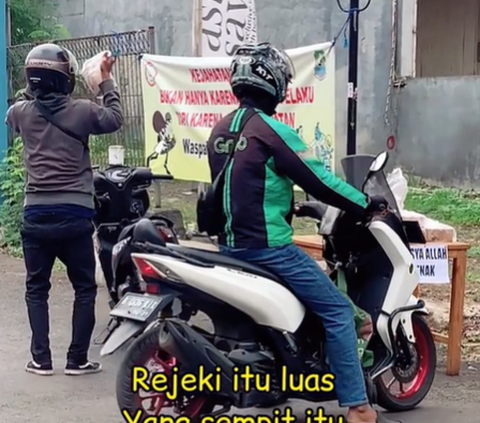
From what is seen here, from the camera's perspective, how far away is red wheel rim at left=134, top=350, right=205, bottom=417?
4477 mm

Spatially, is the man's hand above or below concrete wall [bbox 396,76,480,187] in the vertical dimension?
above

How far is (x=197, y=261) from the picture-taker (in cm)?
441

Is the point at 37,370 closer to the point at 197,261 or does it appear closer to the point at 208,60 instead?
the point at 197,261

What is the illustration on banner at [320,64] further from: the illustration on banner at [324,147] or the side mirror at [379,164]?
the side mirror at [379,164]

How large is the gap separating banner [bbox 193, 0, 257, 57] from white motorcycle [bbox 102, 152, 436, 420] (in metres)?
3.98

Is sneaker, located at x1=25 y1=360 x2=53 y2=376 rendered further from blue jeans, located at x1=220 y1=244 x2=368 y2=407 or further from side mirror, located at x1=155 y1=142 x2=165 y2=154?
side mirror, located at x1=155 y1=142 x2=165 y2=154

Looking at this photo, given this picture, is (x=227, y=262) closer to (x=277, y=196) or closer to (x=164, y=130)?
(x=277, y=196)

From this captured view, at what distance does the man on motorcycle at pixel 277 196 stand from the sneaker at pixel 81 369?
1805 millimetres

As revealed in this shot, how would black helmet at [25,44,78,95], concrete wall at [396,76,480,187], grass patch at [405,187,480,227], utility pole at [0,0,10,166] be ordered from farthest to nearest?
concrete wall at [396,76,480,187] < grass patch at [405,187,480,227] < utility pole at [0,0,10,166] < black helmet at [25,44,78,95]

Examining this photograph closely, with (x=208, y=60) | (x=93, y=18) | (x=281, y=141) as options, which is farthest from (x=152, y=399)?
(x=93, y=18)

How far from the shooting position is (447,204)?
12.8 m

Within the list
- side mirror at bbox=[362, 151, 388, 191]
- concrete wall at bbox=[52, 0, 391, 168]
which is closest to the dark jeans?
side mirror at bbox=[362, 151, 388, 191]

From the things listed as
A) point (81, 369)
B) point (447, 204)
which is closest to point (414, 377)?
point (81, 369)

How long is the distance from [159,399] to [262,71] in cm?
160
